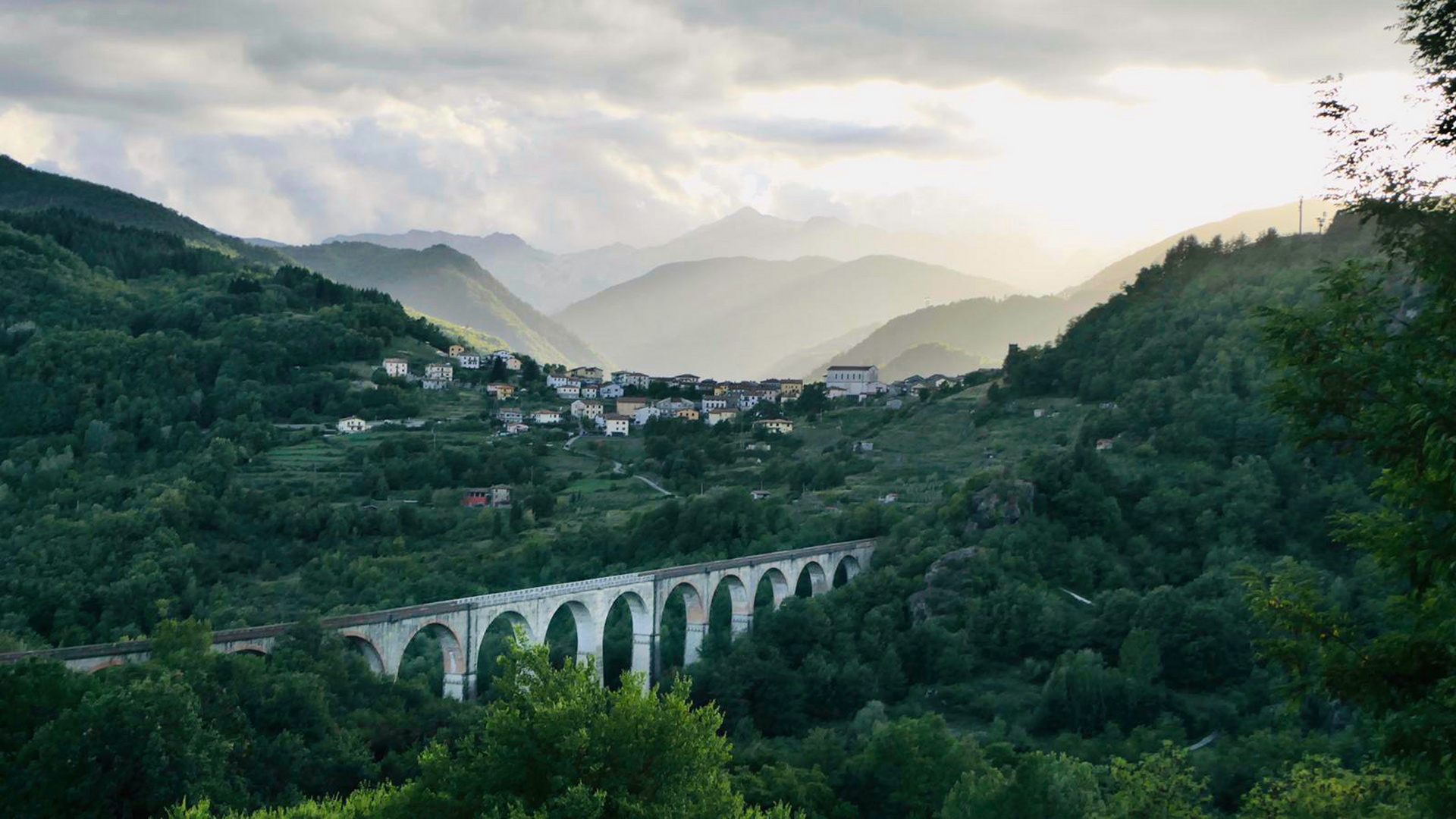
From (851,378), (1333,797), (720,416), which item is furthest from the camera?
(851,378)

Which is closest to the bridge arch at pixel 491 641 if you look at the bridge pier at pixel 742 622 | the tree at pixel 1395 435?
the bridge pier at pixel 742 622

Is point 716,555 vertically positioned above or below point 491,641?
above

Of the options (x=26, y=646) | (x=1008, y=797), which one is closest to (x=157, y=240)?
(x=26, y=646)

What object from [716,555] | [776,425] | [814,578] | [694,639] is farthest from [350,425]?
[694,639]

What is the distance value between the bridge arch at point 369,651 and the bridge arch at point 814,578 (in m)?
20.7

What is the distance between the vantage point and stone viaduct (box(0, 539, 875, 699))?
3244 cm

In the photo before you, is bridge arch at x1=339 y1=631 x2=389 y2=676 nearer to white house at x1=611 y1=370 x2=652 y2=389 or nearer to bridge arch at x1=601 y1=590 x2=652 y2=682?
bridge arch at x1=601 y1=590 x2=652 y2=682

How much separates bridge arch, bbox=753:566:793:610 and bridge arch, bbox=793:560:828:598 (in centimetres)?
72

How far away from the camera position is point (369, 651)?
35.0m

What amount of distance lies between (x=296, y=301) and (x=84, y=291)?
14757mm

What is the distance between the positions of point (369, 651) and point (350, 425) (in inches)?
1694

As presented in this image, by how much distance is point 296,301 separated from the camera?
97688 millimetres

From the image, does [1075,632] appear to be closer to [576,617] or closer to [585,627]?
[585,627]

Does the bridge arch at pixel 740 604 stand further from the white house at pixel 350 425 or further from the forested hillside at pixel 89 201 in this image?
the forested hillside at pixel 89 201
